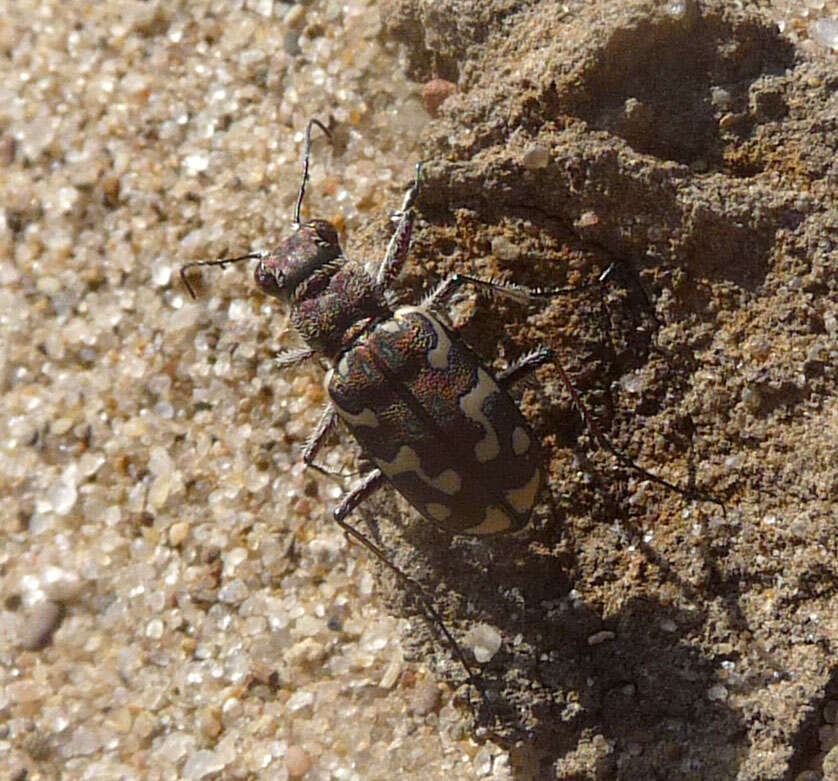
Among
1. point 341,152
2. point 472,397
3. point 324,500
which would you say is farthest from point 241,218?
point 472,397

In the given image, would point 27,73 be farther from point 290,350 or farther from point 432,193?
point 432,193

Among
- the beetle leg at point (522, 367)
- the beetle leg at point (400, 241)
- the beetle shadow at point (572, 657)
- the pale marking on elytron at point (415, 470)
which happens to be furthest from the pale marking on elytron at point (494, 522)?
the beetle leg at point (400, 241)

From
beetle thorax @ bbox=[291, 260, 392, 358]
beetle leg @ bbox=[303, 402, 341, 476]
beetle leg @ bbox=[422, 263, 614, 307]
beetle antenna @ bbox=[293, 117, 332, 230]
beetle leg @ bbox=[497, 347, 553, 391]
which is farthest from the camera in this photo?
beetle antenna @ bbox=[293, 117, 332, 230]

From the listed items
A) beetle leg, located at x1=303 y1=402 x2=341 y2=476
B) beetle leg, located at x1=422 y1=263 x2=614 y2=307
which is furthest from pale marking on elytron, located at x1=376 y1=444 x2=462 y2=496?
beetle leg, located at x1=422 y1=263 x2=614 y2=307

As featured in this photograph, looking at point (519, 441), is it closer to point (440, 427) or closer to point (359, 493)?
point (440, 427)

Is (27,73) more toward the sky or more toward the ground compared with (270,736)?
more toward the sky

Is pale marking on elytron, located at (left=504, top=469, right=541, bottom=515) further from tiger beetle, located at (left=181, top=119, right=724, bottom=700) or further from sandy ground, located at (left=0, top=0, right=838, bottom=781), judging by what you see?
sandy ground, located at (left=0, top=0, right=838, bottom=781)

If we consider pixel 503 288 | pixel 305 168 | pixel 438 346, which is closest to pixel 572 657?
pixel 438 346
